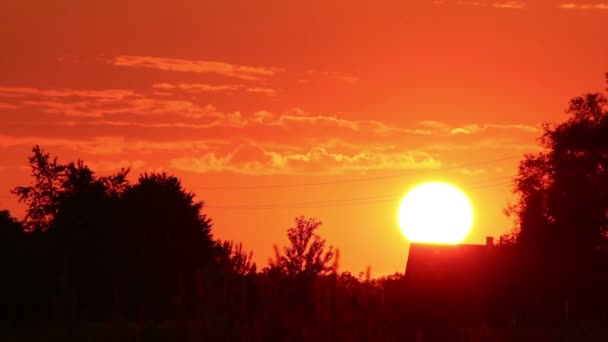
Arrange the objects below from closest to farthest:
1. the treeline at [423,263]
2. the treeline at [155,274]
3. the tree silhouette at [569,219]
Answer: the treeline at [155,274]
the treeline at [423,263]
the tree silhouette at [569,219]

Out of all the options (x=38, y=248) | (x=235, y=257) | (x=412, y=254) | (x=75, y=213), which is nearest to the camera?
(x=235, y=257)

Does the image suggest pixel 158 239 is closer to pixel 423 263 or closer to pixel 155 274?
pixel 155 274

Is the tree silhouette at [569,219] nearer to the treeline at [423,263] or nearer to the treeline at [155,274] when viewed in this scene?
the treeline at [423,263]

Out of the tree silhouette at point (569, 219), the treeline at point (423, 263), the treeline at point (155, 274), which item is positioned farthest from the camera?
the tree silhouette at point (569, 219)

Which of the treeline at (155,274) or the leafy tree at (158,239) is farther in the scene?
the leafy tree at (158,239)

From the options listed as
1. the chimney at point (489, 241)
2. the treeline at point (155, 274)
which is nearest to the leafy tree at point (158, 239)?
the treeline at point (155, 274)

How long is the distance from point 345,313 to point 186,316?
2.21 m

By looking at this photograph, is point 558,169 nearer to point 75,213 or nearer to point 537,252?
point 537,252

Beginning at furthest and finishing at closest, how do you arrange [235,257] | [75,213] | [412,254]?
[412,254], [75,213], [235,257]

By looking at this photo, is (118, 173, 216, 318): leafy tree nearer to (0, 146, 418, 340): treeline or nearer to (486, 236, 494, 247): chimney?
(0, 146, 418, 340): treeline

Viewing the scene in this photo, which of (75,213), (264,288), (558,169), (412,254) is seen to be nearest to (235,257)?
(264,288)

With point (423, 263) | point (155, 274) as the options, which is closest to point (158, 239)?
point (155, 274)

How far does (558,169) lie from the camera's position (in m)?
69.4

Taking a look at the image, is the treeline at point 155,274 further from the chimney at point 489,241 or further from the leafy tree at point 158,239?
the chimney at point 489,241
